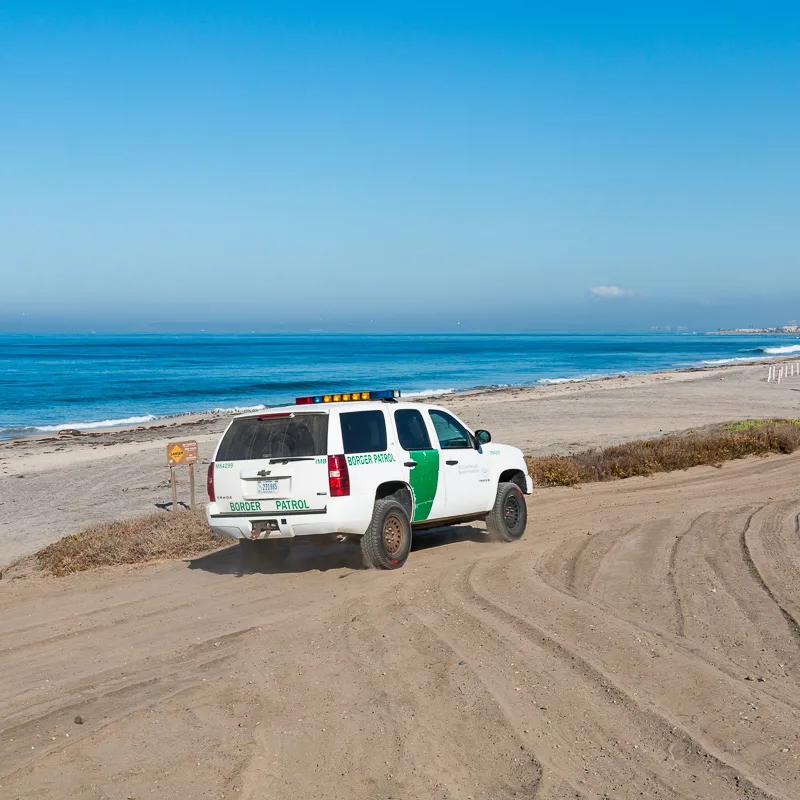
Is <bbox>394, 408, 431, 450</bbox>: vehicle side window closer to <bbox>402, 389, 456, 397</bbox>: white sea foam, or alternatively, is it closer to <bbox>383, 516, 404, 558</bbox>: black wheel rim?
<bbox>383, 516, 404, 558</bbox>: black wheel rim

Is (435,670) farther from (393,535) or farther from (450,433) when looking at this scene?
(450,433)

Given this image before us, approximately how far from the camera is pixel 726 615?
7.72 meters

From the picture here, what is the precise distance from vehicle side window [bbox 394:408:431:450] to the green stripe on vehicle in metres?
0.10

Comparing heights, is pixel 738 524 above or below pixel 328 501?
below

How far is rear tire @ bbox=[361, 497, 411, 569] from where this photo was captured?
9.88 metres

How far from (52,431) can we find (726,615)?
32178 millimetres

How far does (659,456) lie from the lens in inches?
673

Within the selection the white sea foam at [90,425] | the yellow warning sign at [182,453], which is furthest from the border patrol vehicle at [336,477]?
the white sea foam at [90,425]

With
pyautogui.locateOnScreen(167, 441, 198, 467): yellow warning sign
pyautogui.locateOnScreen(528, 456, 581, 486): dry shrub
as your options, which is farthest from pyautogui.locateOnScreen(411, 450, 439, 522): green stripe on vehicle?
pyautogui.locateOnScreen(528, 456, 581, 486): dry shrub

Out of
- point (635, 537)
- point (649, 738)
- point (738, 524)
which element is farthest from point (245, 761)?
point (738, 524)

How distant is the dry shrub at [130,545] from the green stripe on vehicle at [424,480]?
2887 mm

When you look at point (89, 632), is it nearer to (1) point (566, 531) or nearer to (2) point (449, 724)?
(2) point (449, 724)

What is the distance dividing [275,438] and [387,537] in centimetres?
162

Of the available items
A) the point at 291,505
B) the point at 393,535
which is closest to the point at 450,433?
the point at 393,535
